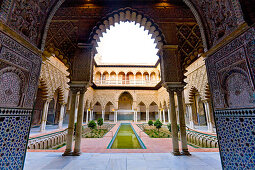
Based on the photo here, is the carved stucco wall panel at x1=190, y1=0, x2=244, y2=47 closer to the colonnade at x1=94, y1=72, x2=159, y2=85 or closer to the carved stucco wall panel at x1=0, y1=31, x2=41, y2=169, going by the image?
the carved stucco wall panel at x1=0, y1=31, x2=41, y2=169

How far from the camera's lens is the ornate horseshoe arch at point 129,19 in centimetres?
392

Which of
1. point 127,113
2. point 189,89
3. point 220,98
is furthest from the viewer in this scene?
point 127,113

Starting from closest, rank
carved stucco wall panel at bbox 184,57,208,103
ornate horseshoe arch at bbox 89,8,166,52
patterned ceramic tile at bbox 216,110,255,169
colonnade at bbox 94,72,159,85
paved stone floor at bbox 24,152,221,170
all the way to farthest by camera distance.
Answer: patterned ceramic tile at bbox 216,110,255,169, paved stone floor at bbox 24,152,221,170, ornate horseshoe arch at bbox 89,8,166,52, carved stucco wall panel at bbox 184,57,208,103, colonnade at bbox 94,72,159,85

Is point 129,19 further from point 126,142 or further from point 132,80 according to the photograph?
point 132,80

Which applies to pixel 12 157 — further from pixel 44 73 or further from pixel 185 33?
pixel 44 73

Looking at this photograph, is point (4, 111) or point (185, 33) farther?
point (185, 33)

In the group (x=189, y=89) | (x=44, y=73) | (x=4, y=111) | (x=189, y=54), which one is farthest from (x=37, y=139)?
(x=189, y=89)

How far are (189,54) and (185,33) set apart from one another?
0.79 m

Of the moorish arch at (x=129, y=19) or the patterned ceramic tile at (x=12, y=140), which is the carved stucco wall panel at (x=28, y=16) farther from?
the moorish arch at (x=129, y=19)

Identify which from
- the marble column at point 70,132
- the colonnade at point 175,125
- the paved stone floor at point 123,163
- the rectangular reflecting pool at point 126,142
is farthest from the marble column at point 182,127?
the marble column at point 70,132

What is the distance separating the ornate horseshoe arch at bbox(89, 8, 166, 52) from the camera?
12.9 ft

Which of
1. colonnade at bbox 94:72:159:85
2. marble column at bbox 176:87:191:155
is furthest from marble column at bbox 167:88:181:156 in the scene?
colonnade at bbox 94:72:159:85

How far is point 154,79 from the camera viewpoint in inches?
717

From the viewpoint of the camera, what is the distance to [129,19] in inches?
163
